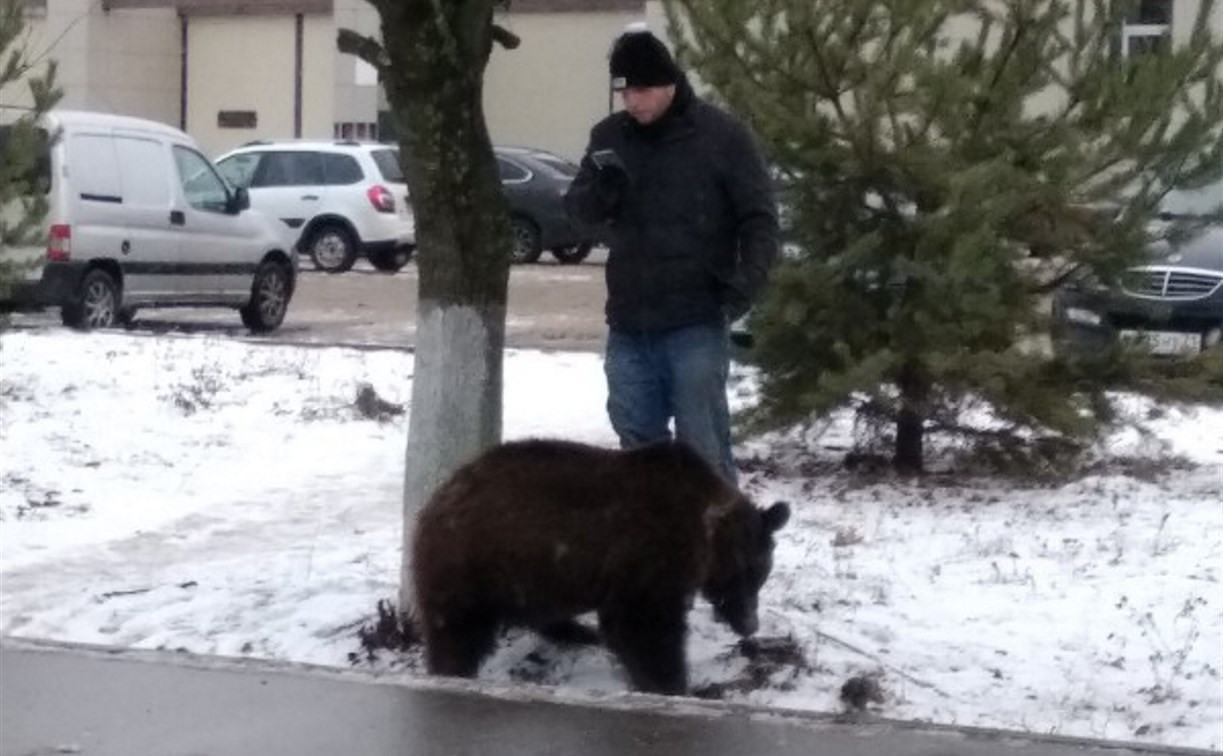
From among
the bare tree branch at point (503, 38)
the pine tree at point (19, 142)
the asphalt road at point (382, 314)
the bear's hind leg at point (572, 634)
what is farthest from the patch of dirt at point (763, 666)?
the asphalt road at point (382, 314)

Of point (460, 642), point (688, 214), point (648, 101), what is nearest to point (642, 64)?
point (648, 101)

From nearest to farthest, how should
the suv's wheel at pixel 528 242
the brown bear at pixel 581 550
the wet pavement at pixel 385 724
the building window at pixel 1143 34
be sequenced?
the wet pavement at pixel 385 724, the brown bear at pixel 581 550, the building window at pixel 1143 34, the suv's wheel at pixel 528 242

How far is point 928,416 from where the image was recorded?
10422mm

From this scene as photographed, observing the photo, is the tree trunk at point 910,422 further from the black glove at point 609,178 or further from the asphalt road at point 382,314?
the asphalt road at point 382,314

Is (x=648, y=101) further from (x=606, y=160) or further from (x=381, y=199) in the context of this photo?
(x=381, y=199)

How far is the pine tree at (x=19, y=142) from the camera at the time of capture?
11.4 metres

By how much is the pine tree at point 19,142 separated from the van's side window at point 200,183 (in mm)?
6364

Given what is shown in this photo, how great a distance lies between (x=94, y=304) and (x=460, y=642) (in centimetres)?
1116

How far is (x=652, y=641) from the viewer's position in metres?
6.62

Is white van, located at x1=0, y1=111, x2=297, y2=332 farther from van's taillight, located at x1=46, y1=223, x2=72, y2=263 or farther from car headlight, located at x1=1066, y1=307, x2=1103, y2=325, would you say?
car headlight, located at x1=1066, y1=307, x2=1103, y2=325

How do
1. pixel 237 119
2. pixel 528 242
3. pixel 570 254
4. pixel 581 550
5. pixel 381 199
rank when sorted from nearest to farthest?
pixel 581 550
pixel 381 199
pixel 528 242
pixel 570 254
pixel 237 119

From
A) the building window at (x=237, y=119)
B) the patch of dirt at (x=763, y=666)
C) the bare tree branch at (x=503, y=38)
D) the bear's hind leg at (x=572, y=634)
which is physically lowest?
the patch of dirt at (x=763, y=666)

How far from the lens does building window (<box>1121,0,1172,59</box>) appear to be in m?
10.1

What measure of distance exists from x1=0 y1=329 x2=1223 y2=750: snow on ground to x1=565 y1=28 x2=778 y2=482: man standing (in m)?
0.86
